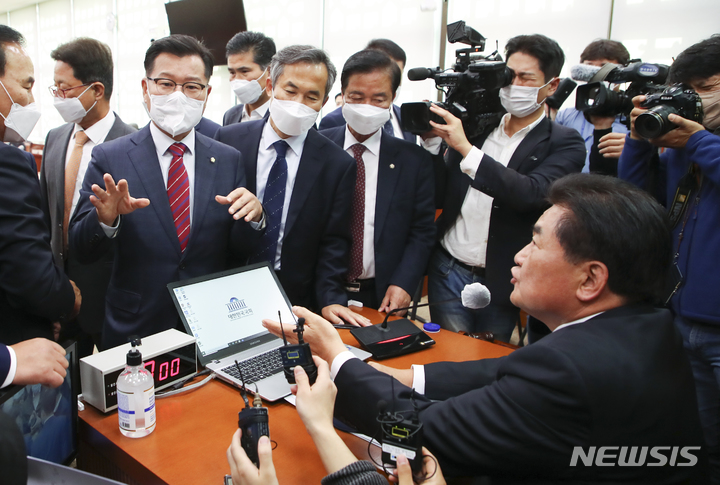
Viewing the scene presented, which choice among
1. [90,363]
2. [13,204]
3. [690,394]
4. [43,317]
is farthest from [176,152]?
[690,394]

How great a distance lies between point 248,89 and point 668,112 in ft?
9.22

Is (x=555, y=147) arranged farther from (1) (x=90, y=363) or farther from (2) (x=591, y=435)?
(1) (x=90, y=363)

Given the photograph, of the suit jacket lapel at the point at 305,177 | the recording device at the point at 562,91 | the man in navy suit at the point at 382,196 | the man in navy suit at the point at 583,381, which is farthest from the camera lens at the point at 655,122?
the suit jacket lapel at the point at 305,177

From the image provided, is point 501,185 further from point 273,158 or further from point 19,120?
point 19,120

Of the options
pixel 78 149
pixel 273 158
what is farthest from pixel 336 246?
pixel 78 149

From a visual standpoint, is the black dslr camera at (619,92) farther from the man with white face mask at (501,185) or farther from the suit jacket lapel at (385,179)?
the suit jacket lapel at (385,179)

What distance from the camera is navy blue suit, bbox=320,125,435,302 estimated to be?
223 centimetres

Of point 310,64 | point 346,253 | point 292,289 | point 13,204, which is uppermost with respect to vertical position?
point 310,64

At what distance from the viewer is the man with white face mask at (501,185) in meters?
2.07

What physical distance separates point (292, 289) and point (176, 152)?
72cm

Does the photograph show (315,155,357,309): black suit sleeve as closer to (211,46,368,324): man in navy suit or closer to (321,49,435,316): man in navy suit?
(211,46,368,324): man in navy suit

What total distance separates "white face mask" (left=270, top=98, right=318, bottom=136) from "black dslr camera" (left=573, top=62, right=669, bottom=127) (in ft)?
3.80

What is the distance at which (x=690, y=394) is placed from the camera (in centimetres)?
106

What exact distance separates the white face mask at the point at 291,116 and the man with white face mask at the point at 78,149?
1013 mm
